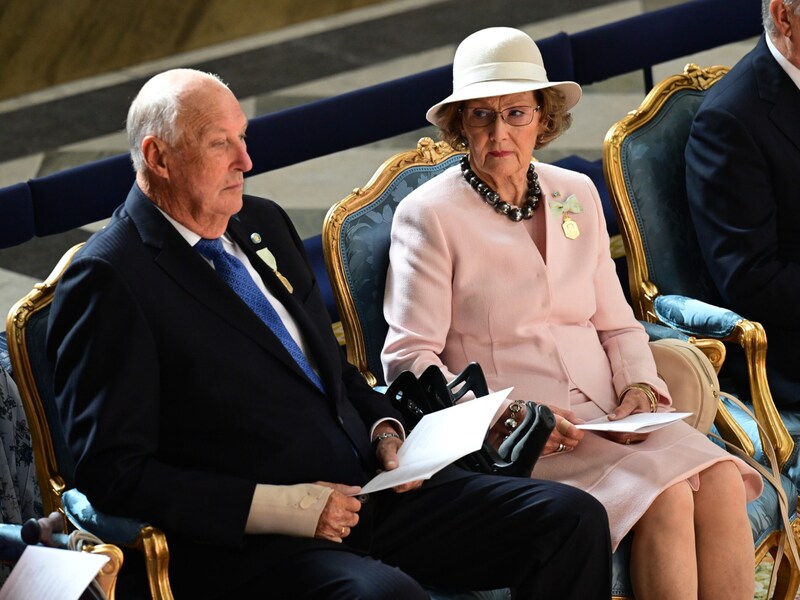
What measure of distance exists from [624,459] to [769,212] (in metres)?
0.89

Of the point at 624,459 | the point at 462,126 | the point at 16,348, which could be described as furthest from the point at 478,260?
the point at 16,348

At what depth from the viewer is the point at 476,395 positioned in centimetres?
296

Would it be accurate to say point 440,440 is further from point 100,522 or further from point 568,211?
point 568,211

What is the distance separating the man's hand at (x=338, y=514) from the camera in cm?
258

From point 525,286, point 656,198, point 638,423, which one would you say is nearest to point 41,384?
point 525,286

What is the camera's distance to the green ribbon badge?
10.6 ft

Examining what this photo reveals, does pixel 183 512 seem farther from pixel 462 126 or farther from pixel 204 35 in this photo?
pixel 204 35

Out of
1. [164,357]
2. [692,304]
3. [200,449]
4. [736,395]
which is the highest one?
[164,357]

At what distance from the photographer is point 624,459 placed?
2965mm

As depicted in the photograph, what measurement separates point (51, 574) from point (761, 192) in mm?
2026

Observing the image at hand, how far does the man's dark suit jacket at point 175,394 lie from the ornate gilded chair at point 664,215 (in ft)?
3.60

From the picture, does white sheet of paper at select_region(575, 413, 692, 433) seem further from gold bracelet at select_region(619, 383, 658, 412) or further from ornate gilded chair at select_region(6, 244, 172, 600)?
ornate gilded chair at select_region(6, 244, 172, 600)

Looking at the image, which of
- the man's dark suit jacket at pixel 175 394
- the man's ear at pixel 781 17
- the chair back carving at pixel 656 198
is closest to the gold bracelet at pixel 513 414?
the man's dark suit jacket at pixel 175 394

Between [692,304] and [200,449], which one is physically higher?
[200,449]
